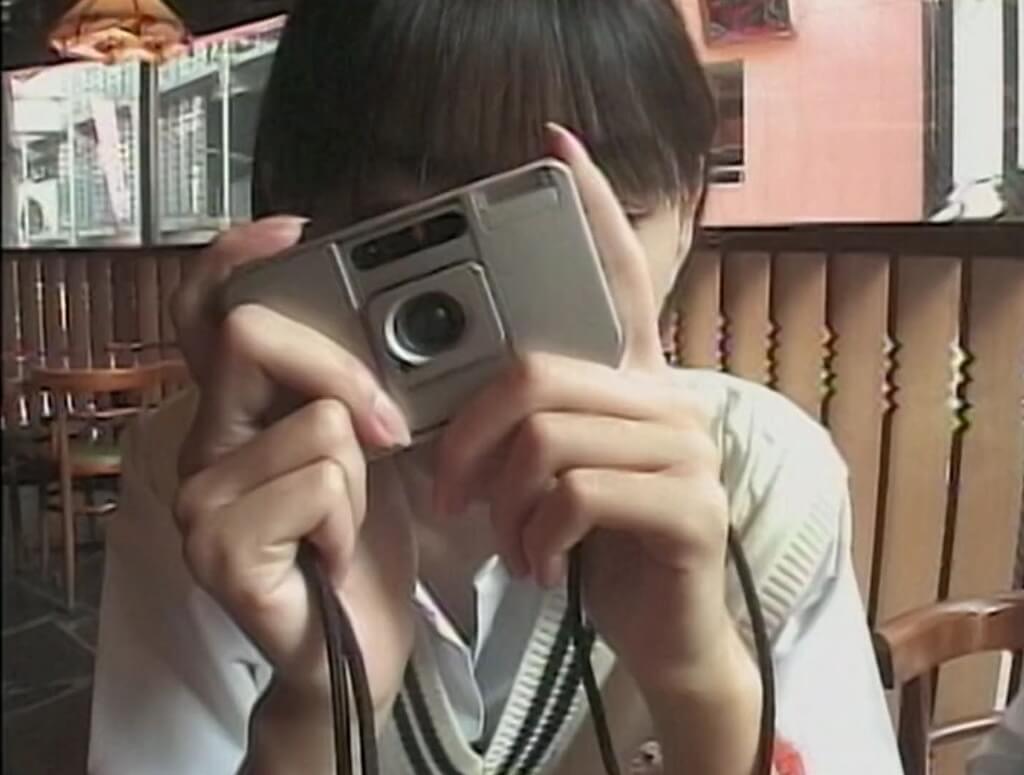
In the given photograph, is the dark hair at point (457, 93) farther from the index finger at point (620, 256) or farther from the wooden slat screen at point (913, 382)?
the wooden slat screen at point (913, 382)

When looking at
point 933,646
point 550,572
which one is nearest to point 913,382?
point 933,646

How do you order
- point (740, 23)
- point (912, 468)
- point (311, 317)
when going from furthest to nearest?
1. point (912, 468)
2. point (740, 23)
3. point (311, 317)

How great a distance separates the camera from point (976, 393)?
0.53 metres

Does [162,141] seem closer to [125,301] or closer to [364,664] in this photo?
[125,301]

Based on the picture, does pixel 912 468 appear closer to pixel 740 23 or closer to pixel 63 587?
pixel 740 23

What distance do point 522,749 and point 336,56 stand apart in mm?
180

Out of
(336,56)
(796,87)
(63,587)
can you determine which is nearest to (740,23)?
(796,87)

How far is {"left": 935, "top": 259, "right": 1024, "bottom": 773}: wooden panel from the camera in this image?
1.67 feet

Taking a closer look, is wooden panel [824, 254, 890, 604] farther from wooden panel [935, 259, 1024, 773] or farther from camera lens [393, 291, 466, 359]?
camera lens [393, 291, 466, 359]

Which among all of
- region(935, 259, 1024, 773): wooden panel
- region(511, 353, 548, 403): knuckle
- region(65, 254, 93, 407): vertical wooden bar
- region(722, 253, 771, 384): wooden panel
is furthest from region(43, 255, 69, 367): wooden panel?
region(935, 259, 1024, 773): wooden panel

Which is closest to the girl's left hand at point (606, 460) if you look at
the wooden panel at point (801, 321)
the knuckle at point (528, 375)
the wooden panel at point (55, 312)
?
the knuckle at point (528, 375)

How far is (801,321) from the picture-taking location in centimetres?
53

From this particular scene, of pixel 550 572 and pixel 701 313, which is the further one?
pixel 701 313

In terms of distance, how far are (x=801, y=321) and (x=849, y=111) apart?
8cm
